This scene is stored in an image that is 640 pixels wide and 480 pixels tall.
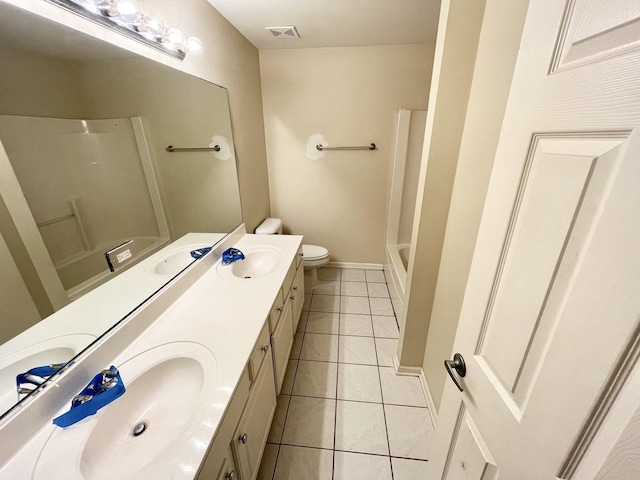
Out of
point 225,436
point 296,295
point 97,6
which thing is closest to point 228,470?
point 225,436

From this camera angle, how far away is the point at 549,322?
0.45 m

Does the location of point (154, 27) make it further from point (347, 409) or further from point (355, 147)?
point (347, 409)

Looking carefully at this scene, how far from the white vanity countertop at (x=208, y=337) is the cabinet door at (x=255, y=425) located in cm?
21

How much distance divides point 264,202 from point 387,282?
1.61 meters

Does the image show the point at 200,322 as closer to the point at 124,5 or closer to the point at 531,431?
the point at 531,431

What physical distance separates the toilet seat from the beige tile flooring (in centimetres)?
54

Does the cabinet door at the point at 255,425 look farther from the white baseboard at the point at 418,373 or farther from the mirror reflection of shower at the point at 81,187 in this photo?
the white baseboard at the point at 418,373

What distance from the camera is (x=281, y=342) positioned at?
150cm

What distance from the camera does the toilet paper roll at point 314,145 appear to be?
2.61 m

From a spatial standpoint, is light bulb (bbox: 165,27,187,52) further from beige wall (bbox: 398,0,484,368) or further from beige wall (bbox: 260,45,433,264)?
beige wall (bbox: 260,45,433,264)

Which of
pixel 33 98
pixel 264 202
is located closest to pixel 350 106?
pixel 264 202

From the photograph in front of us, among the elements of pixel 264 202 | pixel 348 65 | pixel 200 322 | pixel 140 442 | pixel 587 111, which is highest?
pixel 348 65

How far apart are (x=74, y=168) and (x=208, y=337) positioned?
2.44 feet

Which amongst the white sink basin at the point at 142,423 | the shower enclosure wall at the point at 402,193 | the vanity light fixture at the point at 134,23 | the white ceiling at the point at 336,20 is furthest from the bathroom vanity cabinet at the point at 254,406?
the white ceiling at the point at 336,20
